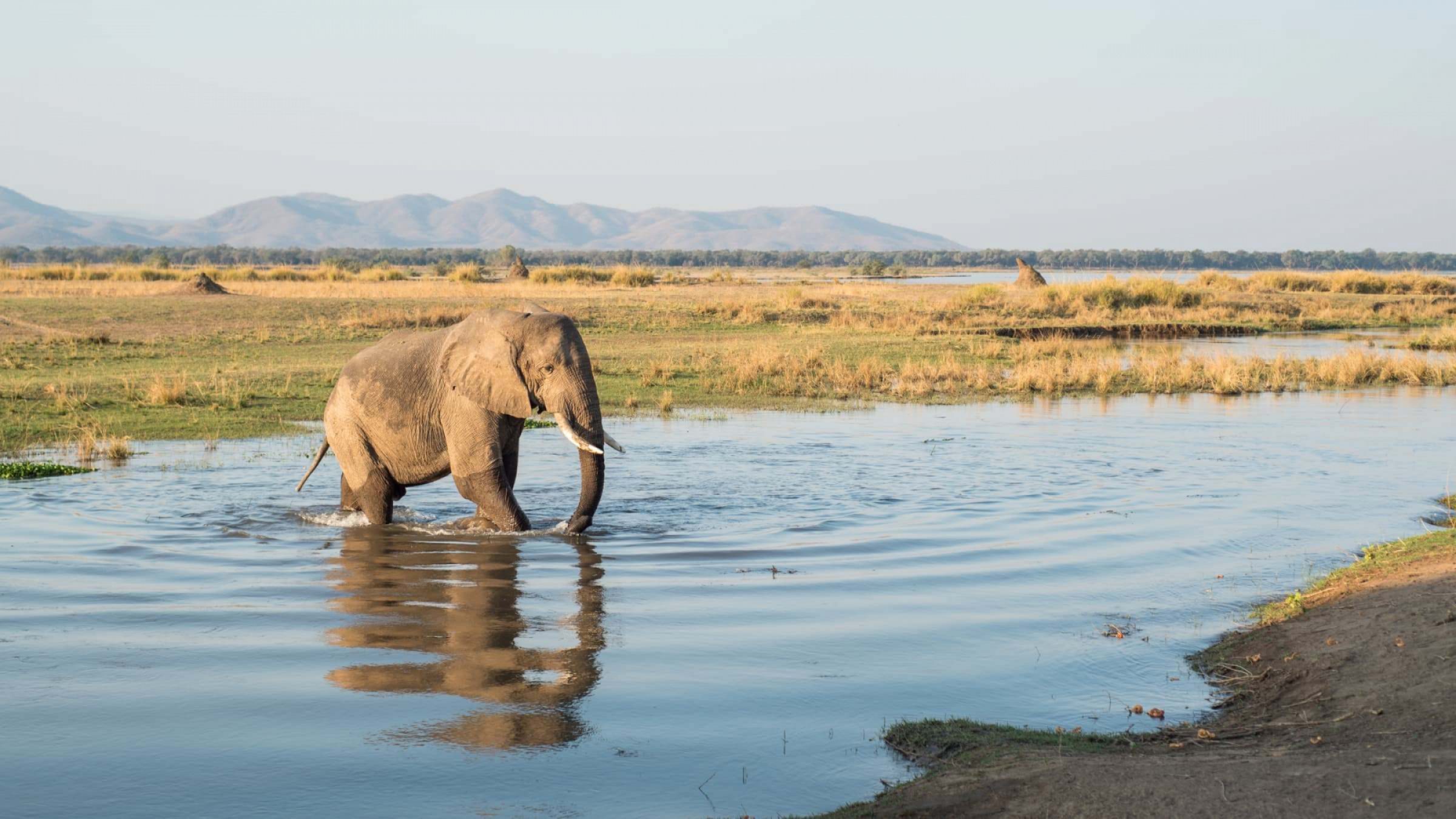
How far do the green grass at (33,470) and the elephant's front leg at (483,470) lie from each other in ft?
17.4

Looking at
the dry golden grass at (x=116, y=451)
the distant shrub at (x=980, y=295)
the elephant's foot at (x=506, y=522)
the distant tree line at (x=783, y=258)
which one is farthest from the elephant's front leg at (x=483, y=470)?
the distant tree line at (x=783, y=258)

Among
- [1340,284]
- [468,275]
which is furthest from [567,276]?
[1340,284]

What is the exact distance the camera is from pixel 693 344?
3094 cm

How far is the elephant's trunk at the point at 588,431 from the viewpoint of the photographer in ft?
35.7

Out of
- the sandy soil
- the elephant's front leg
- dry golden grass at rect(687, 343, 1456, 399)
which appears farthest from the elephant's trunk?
dry golden grass at rect(687, 343, 1456, 399)

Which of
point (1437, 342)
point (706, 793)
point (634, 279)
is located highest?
point (634, 279)

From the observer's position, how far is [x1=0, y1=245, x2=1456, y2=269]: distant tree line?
133125mm

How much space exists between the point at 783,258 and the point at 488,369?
14931cm

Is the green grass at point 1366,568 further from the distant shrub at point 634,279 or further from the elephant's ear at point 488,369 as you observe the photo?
the distant shrub at point 634,279

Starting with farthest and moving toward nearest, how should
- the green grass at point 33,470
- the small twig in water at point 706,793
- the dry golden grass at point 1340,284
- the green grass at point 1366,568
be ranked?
the dry golden grass at point 1340,284, the green grass at point 33,470, the green grass at point 1366,568, the small twig in water at point 706,793

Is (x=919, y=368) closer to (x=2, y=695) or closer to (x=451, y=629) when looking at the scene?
(x=451, y=629)

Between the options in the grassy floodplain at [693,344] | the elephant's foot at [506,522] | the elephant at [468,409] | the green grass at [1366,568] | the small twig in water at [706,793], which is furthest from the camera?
the grassy floodplain at [693,344]

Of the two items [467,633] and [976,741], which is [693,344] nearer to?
[467,633]

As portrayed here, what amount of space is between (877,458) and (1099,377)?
9.83m
